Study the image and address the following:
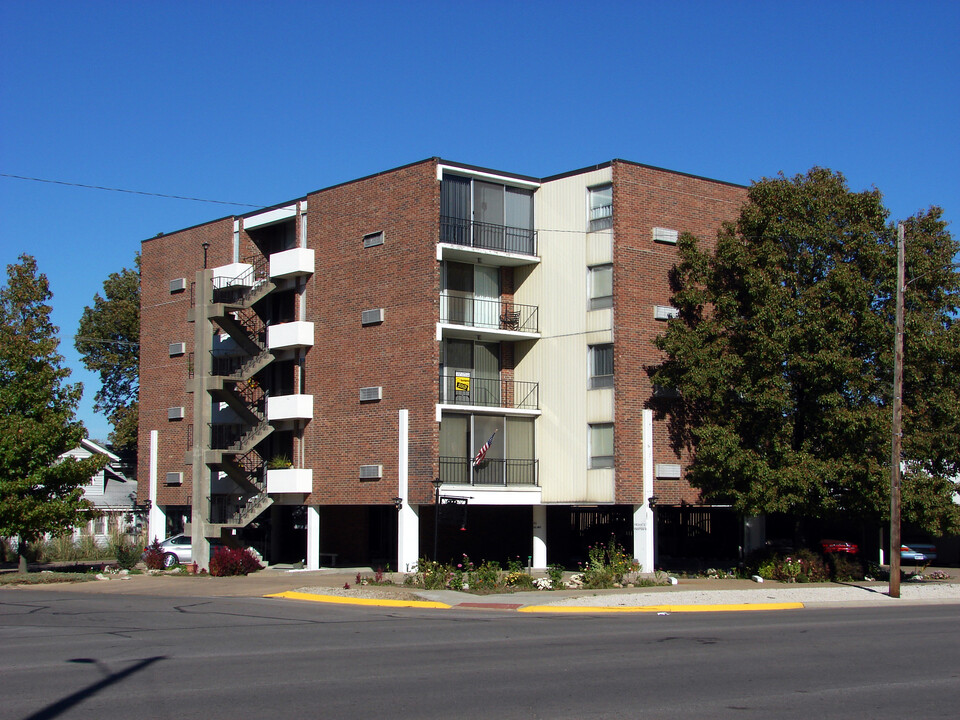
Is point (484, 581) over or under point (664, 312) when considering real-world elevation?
under

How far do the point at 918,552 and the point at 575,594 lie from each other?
2165 cm

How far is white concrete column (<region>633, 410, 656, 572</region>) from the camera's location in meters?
35.0

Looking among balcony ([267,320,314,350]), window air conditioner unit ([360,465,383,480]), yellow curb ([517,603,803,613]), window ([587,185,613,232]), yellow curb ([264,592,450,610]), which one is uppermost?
window ([587,185,613,232])

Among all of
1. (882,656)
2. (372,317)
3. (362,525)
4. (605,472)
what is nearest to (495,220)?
(372,317)

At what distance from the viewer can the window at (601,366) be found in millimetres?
35969

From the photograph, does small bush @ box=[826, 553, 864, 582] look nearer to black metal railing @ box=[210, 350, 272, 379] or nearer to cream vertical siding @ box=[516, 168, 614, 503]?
cream vertical siding @ box=[516, 168, 614, 503]

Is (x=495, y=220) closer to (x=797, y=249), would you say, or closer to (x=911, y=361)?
(x=797, y=249)

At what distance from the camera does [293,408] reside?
39.4 m

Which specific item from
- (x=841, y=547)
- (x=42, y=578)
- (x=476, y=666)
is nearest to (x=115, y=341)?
(x=42, y=578)

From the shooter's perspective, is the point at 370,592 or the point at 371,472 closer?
the point at 370,592

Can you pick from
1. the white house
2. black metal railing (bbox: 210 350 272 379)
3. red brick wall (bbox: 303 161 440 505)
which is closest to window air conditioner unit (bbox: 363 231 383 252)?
red brick wall (bbox: 303 161 440 505)

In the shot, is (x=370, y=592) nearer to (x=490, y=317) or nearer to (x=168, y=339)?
(x=490, y=317)

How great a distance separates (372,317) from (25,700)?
2664 cm

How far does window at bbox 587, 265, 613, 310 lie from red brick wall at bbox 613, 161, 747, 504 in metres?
0.51
